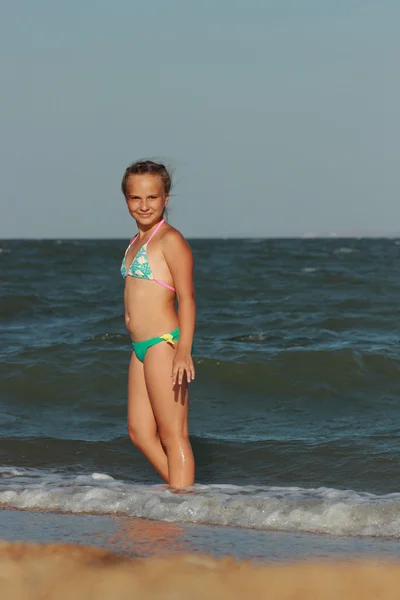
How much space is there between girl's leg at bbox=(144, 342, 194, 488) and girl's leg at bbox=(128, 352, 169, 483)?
58 millimetres

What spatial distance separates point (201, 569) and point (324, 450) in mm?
3018

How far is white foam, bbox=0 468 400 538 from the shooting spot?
405 centimetres

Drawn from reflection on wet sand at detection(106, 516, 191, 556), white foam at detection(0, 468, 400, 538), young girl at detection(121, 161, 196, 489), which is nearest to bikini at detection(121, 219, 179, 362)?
young girl at detection(121, 161, 196, 489)

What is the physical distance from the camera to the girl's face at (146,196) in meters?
4.38

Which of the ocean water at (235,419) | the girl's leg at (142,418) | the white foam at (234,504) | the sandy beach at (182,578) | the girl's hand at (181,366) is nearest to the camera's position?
the sandy beach at (182,578)

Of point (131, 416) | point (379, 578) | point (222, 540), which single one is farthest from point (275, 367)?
point (379, 578)

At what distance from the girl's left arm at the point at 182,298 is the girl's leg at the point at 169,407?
98 mm

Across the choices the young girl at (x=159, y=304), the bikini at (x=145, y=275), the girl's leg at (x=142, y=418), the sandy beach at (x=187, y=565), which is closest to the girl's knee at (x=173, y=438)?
the young girl at (x=159, y=304)

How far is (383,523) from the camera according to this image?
13.2ft

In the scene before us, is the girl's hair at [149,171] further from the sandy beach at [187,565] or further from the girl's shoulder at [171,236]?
the sandy beach at [187,565]

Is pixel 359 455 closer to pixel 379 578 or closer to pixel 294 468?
pixel 294 468

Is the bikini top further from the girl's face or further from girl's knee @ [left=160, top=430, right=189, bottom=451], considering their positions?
girl's knee @ [left=160, top=430, right=189, bottom=451]

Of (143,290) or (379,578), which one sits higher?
(143,290)

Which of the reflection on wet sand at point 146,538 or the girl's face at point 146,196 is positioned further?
the girl's face at point 146,196
